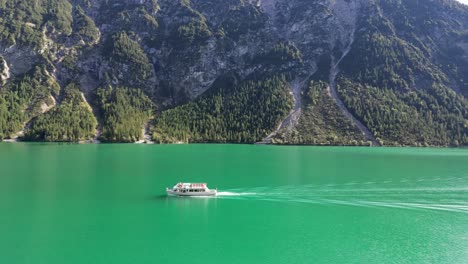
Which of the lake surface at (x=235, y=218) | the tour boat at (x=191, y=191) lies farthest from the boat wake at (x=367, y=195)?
the tour boat at (x=191, y=191)

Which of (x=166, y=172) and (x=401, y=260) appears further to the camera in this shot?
(x=166, y=172)

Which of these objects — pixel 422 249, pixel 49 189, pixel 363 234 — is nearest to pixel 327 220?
pixel 363 234

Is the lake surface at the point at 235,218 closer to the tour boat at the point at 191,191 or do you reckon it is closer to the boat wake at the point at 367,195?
the boat wake at the point at 367,195

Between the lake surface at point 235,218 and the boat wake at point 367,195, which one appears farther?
the boat wake at point 367,195

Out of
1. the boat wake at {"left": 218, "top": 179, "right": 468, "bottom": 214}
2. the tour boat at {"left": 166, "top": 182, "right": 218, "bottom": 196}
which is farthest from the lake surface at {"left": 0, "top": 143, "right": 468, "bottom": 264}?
the tour boat at {"left": 166, "top": 182, "right": 218, "bottom": 196}

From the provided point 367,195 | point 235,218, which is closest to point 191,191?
point 235,218

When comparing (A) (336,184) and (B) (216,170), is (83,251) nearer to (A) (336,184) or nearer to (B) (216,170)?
(A) (336,184)
